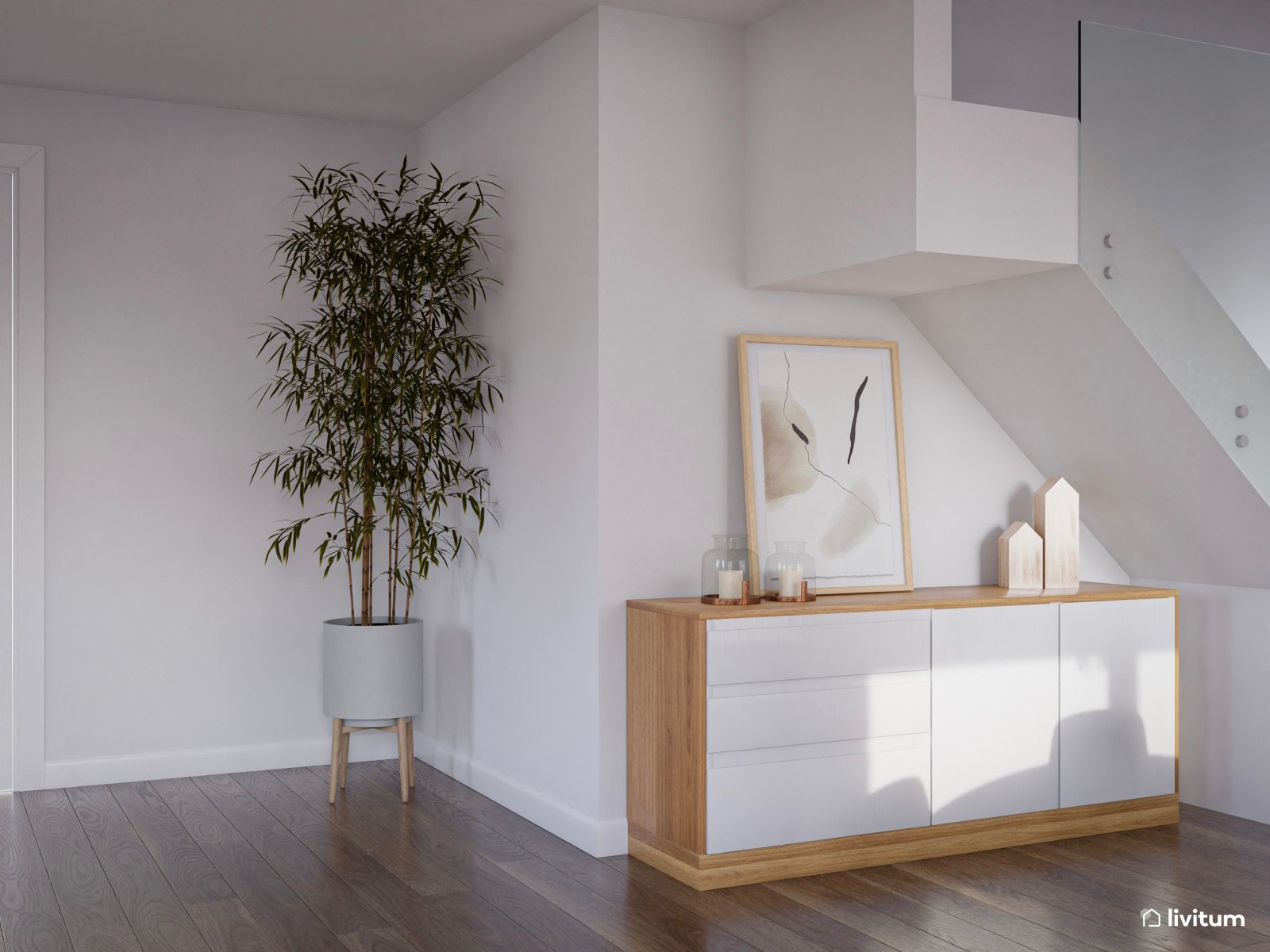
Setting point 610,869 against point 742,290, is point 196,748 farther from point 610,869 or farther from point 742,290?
point 742,290

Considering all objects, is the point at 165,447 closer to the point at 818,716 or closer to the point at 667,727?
the point at 667,727

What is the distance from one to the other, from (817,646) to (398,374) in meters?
1.91

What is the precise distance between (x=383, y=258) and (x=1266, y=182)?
2946mm

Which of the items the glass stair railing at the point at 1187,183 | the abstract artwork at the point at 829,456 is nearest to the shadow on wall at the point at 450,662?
the abstract artwork at the point at 829,456

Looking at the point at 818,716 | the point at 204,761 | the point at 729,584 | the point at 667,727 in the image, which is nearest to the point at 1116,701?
the point at 818,716

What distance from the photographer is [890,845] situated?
3.89 m

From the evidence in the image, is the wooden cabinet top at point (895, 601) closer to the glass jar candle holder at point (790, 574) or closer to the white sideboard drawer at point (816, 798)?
the glass jar candle holder at point (790, 574)

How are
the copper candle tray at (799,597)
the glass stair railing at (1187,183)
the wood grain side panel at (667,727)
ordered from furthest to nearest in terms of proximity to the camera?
1. the copper candle tray at (799,597)
2. the glass stair railing at (1187,183)
3. the wood grain side panel at (667,727)

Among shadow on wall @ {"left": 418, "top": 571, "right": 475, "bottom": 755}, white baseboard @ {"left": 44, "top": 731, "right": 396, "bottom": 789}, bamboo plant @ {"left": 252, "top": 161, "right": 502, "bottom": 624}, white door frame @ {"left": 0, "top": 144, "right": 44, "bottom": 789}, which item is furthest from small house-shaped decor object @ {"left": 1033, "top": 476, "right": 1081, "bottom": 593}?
white door frame @ {"left": 0, "top": 144, "right": 44, "bottom": 789}

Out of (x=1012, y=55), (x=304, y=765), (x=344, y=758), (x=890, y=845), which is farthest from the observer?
(x=304, y=765)

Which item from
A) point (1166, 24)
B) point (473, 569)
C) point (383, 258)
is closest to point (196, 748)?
point (473, 569)

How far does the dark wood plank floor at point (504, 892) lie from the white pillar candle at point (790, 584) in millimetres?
845

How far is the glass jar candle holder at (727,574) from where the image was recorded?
387 cm

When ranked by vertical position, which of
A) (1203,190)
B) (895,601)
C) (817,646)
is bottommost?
(817,646)
